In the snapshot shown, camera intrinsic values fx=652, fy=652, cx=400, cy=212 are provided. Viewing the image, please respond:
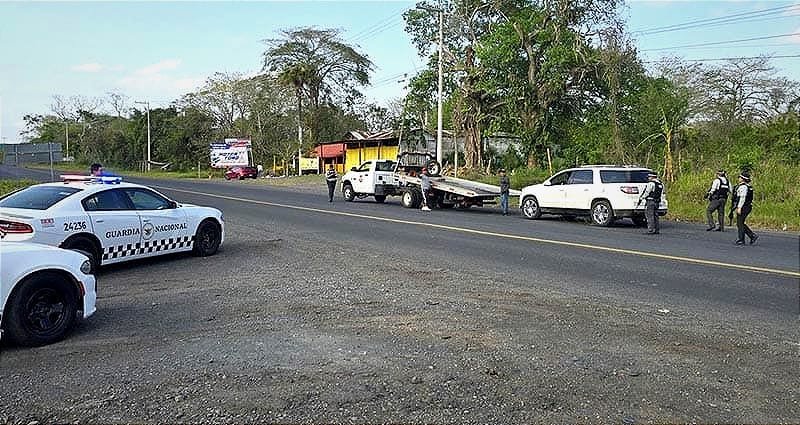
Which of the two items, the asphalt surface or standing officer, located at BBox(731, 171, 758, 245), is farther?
standing officer, located at BBox(731, 171, 758, 245)

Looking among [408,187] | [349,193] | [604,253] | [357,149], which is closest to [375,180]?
[349,193]

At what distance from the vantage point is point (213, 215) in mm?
11266

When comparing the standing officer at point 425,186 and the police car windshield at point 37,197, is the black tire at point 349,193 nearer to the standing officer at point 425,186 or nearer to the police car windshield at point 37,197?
the standing officer at point 425,186

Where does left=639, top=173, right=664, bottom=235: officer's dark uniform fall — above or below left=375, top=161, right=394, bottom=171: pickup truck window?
below

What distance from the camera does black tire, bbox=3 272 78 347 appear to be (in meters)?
5.54

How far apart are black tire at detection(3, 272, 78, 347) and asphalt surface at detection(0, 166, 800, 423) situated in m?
0.15

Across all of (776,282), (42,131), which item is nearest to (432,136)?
(776,282)

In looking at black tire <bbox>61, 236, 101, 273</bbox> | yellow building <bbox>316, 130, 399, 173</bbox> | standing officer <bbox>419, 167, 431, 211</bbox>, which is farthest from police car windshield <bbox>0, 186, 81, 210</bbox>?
yellow building <bbox>316, 130, 399, 173</bbox>

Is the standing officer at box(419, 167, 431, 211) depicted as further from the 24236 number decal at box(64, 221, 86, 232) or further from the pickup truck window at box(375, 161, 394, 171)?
the 24236 number decal at box(64, 221, 86, 232)

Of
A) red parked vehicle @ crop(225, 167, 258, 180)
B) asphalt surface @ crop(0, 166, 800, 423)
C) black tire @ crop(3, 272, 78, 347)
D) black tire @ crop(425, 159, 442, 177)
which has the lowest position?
asphalt surface @ crop(0, 166, 800, 423)

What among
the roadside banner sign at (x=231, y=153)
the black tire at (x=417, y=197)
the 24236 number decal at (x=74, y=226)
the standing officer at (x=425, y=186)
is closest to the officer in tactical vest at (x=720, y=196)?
the standing officer at (x=425, y=186)

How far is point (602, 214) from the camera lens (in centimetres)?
1788

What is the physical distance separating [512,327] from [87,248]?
6045mm

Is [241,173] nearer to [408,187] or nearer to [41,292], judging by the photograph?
[408,187]
